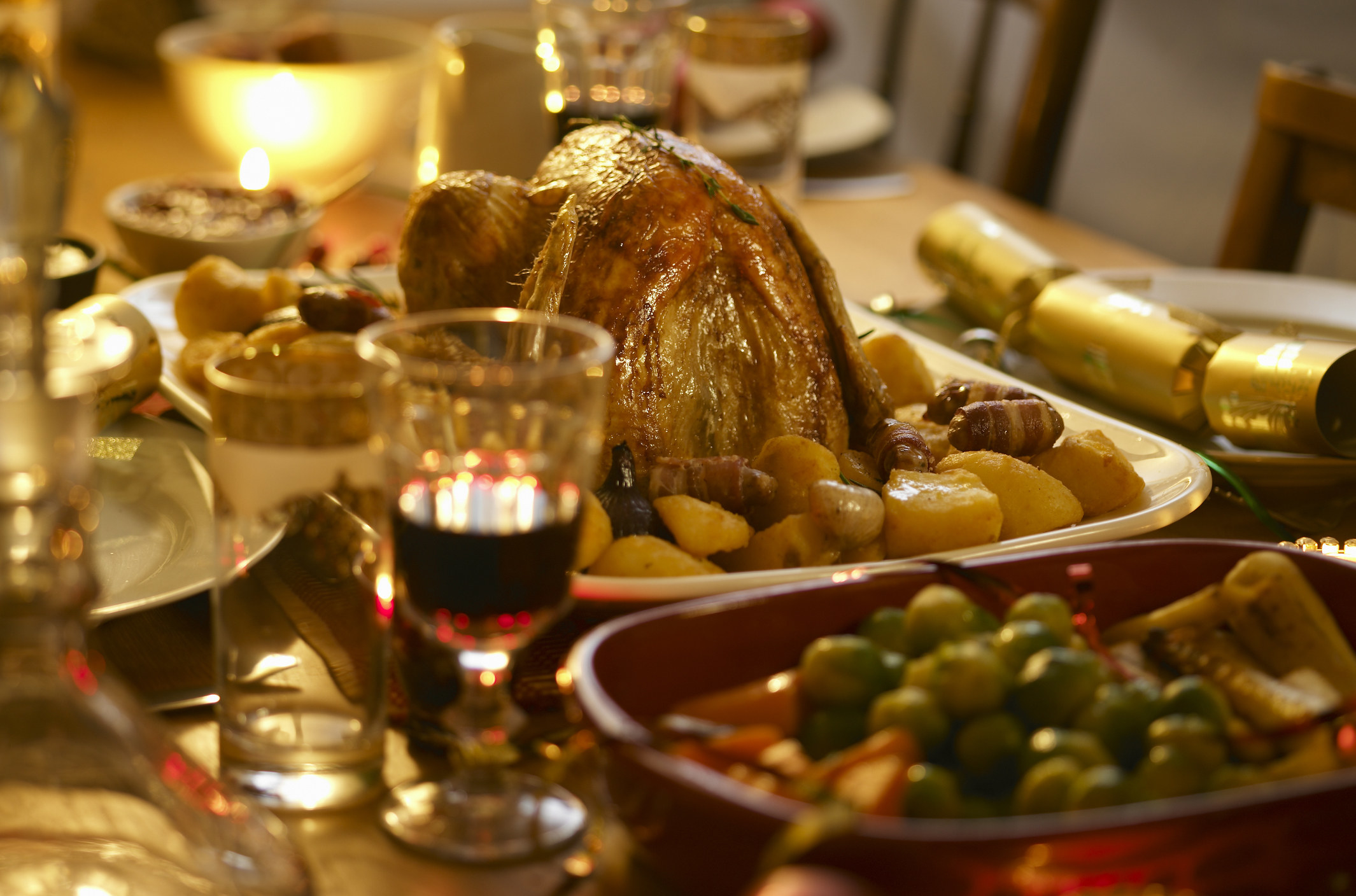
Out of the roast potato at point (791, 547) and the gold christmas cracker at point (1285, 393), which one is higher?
the gold christmas cracker at point (1285, 393)

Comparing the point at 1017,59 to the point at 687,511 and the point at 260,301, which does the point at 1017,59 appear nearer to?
the point at 260,301

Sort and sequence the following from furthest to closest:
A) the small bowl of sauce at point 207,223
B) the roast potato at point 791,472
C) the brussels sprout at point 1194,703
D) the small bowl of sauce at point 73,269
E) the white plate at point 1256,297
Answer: the small bowl of sauce at point 207,223 → the white plate at point 1256,297 → the small bowl of sauce at point 73,269 → the roast potato at point 791,472 → the brussels sprout at point 1194,703

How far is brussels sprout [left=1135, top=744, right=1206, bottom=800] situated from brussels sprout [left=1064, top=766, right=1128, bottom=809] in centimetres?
2

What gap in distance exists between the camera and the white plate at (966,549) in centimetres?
83

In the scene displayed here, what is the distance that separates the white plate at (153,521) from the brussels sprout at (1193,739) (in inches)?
22.7

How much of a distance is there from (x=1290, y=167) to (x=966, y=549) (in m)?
1.36

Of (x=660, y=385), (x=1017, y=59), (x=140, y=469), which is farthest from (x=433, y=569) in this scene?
(x=1017, y=59)

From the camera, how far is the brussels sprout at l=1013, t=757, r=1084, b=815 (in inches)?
22.7

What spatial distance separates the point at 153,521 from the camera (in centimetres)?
103

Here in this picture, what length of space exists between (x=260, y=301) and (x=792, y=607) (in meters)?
0.87

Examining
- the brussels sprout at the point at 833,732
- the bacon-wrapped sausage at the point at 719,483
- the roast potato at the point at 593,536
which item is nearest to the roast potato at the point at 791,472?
the bacon-wrapped sausage at the point at 719,483

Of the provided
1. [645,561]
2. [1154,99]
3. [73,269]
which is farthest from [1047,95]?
[645,561]

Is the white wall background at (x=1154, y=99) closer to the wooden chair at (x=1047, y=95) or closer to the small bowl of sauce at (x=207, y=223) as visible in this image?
the wooden chair at (x=1047, y=95)

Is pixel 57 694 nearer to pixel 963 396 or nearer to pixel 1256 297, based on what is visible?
pixel 963 396
